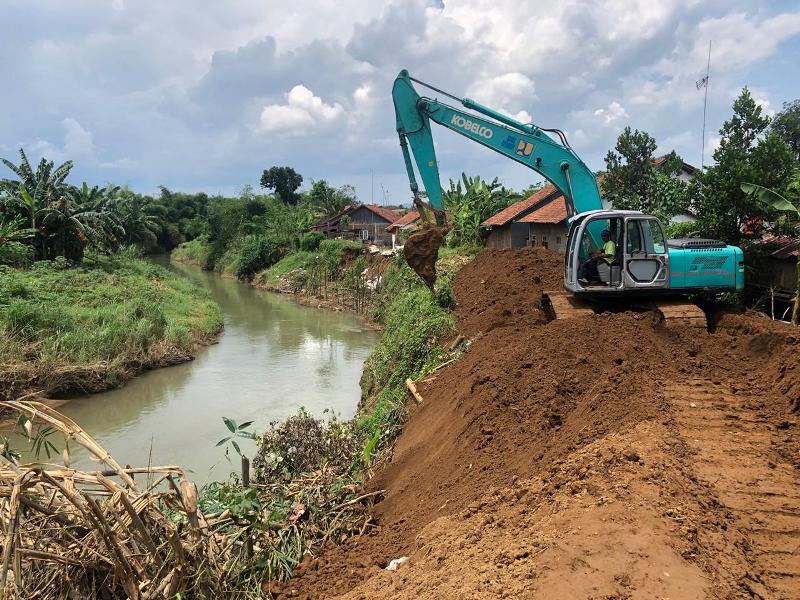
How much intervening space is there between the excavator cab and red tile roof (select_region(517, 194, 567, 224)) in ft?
38.9

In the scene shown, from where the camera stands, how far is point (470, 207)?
2405cm

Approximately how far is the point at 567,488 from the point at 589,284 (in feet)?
17.5

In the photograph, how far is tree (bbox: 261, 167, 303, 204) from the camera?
67062mm

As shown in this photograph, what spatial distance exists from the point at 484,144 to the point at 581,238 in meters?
2.98

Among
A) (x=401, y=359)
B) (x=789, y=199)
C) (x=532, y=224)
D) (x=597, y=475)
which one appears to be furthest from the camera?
(x=532, y=224)

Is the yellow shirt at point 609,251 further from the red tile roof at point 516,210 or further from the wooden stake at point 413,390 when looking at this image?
the red tile roof at point 516,210

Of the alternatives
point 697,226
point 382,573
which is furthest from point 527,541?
point 697,226

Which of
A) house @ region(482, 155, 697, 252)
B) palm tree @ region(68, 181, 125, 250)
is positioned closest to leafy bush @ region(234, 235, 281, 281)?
palm tree @ region(68, 181, 125, 250)

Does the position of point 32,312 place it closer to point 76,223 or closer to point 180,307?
point 180,307

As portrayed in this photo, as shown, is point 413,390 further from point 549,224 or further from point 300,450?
point 549,224

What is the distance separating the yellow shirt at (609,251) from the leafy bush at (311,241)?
31659 mm

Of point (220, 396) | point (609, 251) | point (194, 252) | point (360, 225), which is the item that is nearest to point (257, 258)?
point (360, 225)

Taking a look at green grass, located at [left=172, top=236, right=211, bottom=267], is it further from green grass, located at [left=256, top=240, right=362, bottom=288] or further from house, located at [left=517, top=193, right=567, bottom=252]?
house, located at [left=517, top=193, right=567, bottom=252]

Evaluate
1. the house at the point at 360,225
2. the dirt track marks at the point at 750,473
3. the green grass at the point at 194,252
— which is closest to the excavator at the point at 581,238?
the dirt track marks at the point at 750,473
